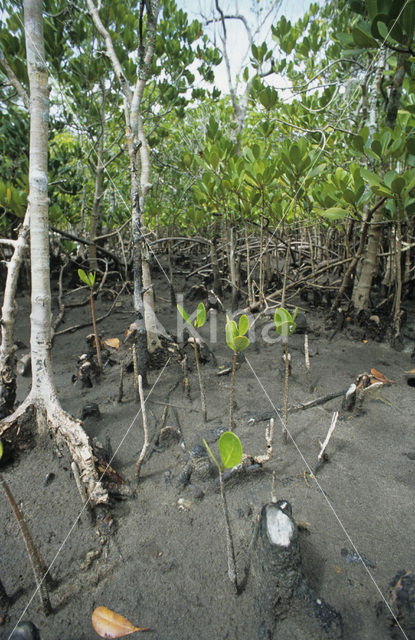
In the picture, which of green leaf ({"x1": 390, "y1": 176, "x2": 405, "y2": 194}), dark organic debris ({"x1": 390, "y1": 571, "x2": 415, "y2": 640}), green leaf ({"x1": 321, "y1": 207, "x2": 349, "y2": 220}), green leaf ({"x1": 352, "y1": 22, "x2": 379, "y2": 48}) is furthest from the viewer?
green leaf ({"x1": 321, "y1": 207, "x2": 349, "y2": 220})

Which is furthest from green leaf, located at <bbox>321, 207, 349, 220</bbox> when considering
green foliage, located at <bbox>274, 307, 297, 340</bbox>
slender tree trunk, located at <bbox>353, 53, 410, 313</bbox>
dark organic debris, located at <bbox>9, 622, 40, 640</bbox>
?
dark organic debris, located at <bbox>9, 622, 40, 640</bbox>

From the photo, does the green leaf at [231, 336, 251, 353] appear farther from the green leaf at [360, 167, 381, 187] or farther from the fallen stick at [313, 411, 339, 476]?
the green leaf at [360, 167, 381, 187]

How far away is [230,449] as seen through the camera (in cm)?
86

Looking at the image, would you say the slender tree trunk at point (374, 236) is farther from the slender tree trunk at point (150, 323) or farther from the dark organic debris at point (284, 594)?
the dark organic debris at point (284, 594)

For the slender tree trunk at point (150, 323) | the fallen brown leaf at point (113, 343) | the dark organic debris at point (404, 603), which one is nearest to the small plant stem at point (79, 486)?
the dark organic debris at point (404, 603)

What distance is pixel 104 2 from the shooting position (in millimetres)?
2902

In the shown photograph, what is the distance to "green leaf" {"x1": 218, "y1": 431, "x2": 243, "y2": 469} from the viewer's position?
0.85m

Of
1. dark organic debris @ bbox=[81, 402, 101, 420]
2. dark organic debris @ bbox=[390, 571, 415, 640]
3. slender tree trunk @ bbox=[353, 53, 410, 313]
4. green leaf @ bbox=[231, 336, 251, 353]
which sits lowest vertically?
dark organic debris @ bbox=[390, 571, 415, 640]

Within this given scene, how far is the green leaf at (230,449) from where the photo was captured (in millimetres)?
846

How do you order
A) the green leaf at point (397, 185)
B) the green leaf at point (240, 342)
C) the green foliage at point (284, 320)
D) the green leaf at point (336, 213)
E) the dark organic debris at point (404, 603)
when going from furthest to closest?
the green leaf at point (336, 213) → the green leaf at point (397, 185) → the green foliage at point (284, 320) → the green leaf at point (240, 342) → the dark organic debris at point (404, 603)

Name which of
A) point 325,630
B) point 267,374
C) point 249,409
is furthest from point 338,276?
point 325,630

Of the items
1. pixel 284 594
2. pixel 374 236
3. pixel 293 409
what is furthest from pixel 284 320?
pixel 374 236

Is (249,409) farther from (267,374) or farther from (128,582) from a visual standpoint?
(128,582)

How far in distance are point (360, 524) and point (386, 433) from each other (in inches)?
24.9
